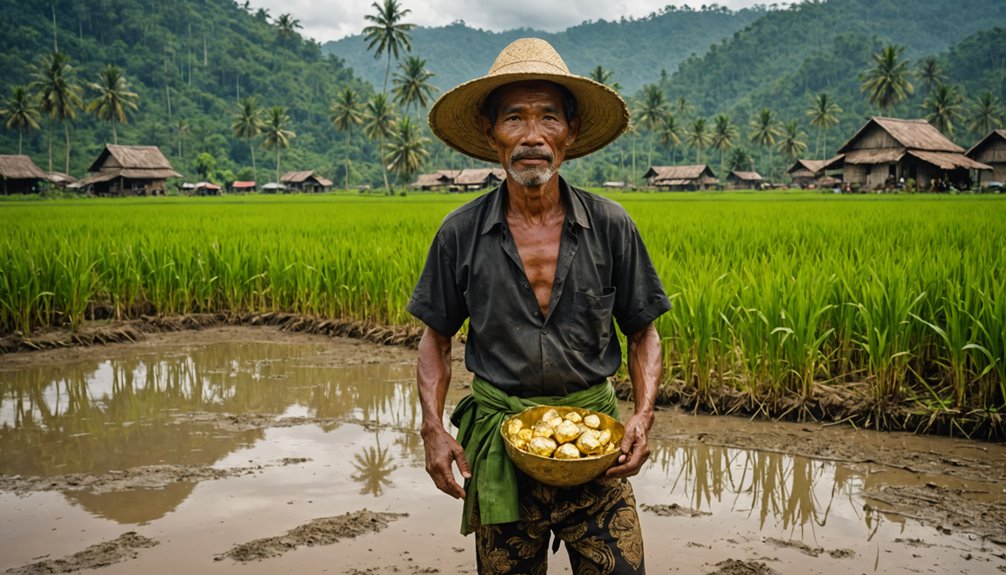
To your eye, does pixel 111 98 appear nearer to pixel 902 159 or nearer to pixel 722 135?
pixel 902 159

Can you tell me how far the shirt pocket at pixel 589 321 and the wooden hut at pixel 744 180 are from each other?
2384 inches

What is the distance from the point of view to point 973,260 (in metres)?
5.72

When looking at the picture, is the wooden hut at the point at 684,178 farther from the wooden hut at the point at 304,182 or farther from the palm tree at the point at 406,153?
the wooden hut at the point at 304,182

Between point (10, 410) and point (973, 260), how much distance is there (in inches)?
268

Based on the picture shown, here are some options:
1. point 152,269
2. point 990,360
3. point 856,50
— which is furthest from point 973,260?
point 856,50

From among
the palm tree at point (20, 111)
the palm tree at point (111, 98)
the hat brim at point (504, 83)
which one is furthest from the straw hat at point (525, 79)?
the palm tree at point (111, 98)

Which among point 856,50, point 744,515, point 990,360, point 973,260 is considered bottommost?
point 744,515

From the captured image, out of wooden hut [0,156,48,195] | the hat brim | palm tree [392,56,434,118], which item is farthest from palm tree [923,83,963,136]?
the hat brim

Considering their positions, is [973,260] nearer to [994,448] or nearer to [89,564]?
[994,448]

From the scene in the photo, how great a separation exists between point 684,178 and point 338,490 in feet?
186

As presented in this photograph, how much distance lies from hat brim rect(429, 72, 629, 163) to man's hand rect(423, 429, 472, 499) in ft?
2.23

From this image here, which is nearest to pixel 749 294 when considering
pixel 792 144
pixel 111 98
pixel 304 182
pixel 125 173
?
pixel 125 173

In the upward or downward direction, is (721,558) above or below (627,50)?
below

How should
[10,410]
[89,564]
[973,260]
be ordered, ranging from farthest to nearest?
[973,260], [10,410], [89,564]
